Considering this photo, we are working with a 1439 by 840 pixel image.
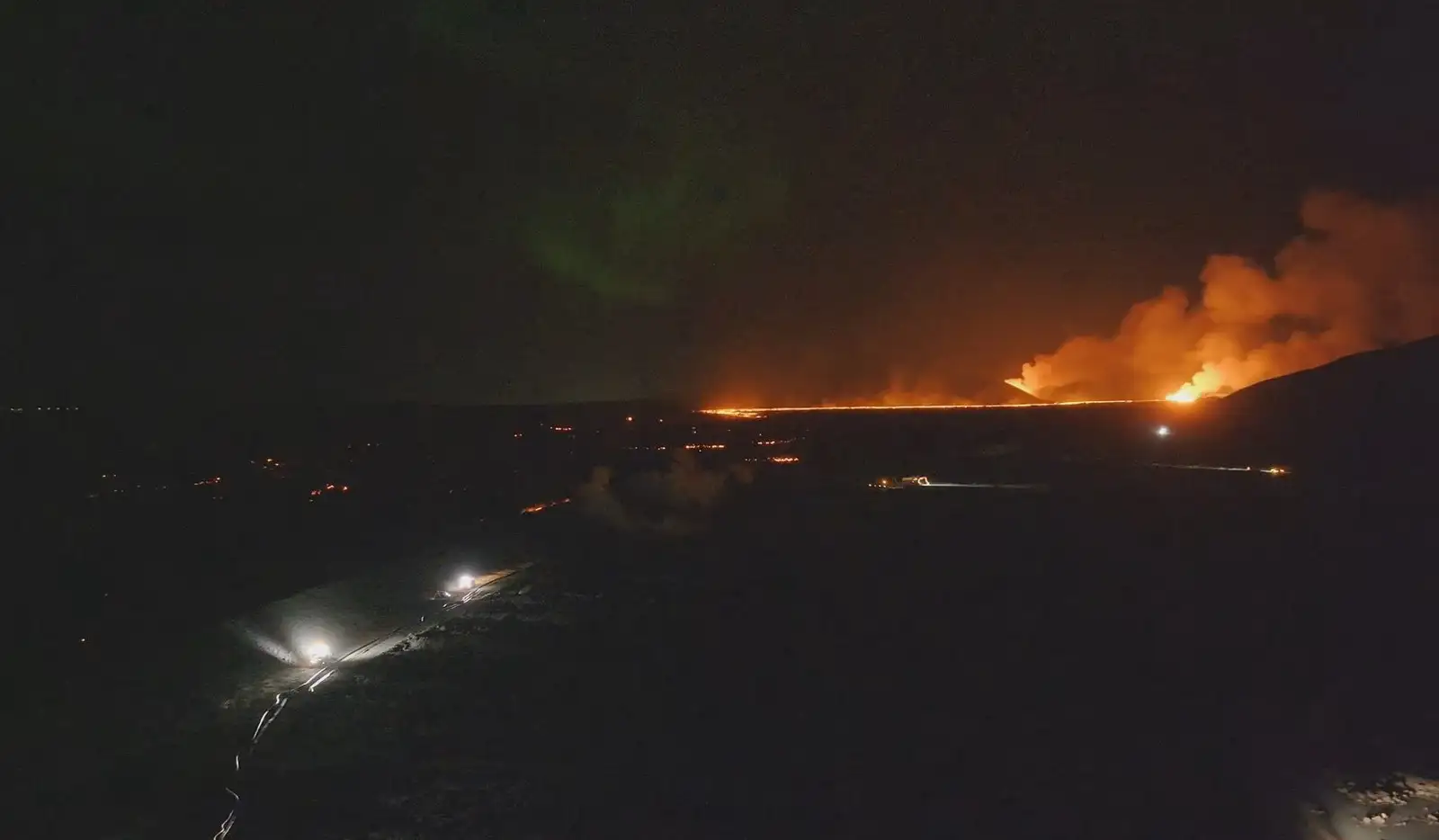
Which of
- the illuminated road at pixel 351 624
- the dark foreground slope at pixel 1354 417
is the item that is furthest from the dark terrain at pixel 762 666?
the dark foreground slope at pixel 1354 417

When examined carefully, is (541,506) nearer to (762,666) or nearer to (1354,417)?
(762,666)

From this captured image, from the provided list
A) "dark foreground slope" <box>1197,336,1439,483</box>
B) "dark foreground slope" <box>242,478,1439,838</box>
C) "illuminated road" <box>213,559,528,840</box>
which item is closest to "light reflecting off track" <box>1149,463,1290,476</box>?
"dark foreground slope" <box>1197,336,1439,483</box>

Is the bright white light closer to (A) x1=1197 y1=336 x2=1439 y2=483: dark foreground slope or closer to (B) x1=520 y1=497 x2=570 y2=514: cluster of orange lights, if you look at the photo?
(B) x1=520 y1=497 x2=570 y2=514: cluster of orange lights

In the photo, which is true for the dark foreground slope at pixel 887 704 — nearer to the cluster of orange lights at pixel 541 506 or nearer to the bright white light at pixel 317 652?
the bright white light at pixel 317 652

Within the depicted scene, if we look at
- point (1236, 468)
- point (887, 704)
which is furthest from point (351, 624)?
point (1236, 468)

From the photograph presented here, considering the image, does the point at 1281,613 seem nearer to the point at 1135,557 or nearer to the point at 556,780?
the point at 1135,557
